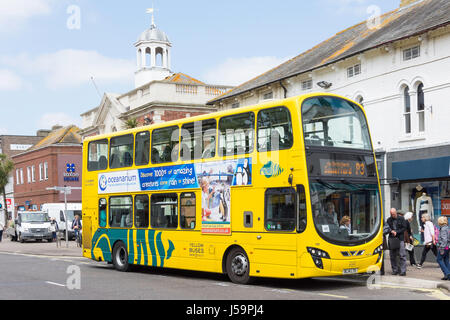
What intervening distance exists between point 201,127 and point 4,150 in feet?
237

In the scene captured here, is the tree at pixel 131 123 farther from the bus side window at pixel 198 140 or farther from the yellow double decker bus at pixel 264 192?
the bus side window at pixel 198 140

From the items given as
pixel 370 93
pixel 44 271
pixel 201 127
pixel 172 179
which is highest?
pixel 370 93

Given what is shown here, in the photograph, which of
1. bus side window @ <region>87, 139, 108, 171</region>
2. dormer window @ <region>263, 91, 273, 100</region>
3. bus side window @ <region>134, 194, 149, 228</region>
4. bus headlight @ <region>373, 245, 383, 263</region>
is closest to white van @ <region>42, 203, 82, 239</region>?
dormer window @ <region>263, 91, 273, 100</region>

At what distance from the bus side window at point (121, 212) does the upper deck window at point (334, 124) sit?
6787 millimetres

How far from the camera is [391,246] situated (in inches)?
622

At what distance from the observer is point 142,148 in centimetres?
1761

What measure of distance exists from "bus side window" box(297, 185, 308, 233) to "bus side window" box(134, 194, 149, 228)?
5774mm

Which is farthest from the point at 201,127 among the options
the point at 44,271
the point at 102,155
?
the point at 44,271

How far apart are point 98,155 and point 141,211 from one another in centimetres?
290

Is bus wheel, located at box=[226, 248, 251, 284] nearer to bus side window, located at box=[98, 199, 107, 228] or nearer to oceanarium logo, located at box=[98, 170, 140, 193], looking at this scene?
oceanarium logo, located at box=[98, 170, 140, 193]

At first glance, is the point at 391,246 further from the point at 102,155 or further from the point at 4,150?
the point at 4,150

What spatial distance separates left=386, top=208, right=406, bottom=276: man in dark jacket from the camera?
15703 millimetres
